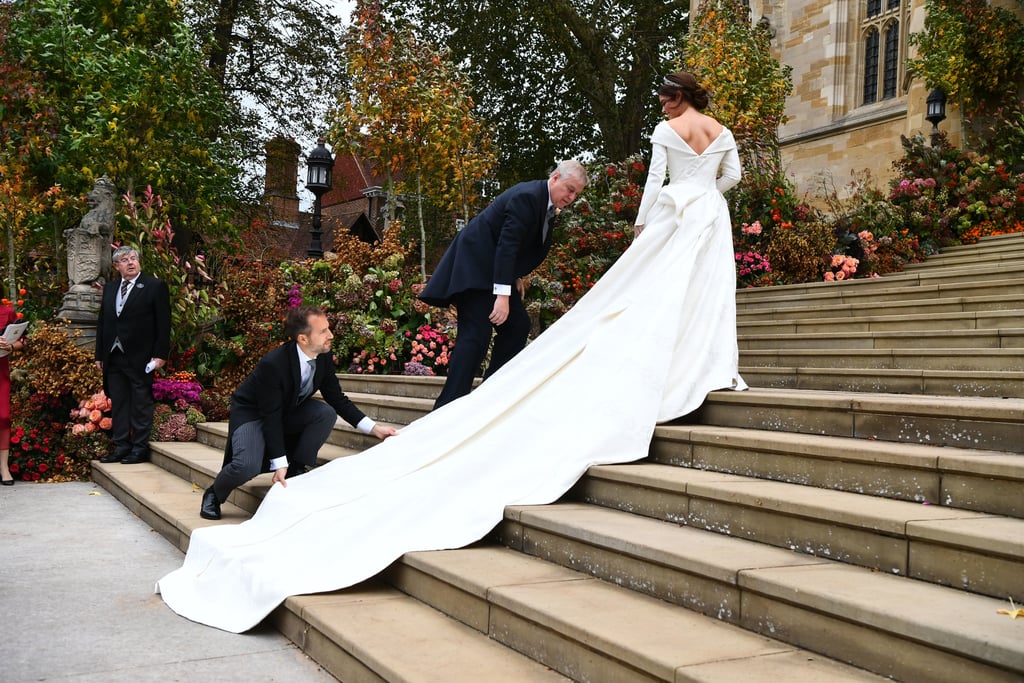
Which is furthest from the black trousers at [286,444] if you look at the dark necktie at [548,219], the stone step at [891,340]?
the stone step at [891,340]

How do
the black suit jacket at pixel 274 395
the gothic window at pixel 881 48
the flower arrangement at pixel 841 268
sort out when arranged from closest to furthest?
the black suit jacket at pixel 274 395 → the flower arrangement at pixel 841 268 → the gothic window at pixel 881 48

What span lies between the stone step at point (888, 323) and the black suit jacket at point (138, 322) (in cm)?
554

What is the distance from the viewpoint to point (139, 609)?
13.5 feet

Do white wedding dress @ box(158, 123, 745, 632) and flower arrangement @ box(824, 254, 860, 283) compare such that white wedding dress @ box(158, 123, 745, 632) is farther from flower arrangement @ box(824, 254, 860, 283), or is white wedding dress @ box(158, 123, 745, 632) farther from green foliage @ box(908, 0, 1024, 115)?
green foliage @ box(908, 0, 1024, 115)

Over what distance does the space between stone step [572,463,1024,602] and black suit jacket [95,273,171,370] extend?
5407mm

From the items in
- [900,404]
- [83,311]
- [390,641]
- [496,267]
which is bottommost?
[390,641]

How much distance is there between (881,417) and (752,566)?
1.45m

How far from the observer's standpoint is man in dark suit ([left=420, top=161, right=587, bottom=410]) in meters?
5.55

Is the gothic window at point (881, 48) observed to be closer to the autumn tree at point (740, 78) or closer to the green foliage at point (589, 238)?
the autumn tree at point (740, 78)

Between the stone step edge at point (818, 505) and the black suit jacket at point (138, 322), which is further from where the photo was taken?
the black suit jacket at point (138, 322)

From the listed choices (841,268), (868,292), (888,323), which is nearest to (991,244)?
(841,268)

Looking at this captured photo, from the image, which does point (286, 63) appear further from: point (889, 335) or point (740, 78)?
point (889, 335)

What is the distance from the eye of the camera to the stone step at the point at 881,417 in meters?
3.63

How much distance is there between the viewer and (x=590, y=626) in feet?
9.46
